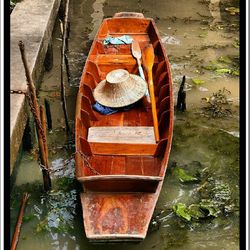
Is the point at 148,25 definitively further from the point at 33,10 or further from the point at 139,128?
the point at 139,128

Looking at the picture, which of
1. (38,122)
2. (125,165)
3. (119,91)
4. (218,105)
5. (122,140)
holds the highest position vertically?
(38,122)

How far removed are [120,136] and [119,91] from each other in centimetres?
82

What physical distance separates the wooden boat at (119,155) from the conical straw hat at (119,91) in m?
0.29

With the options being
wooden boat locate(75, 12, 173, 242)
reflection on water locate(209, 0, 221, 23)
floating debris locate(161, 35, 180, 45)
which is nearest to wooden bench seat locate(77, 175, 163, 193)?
wooden boat locate(75, 12, 173, 242)

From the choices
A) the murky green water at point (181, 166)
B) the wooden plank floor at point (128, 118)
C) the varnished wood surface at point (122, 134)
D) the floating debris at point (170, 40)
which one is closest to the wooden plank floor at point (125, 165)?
the varnished wood surface at point (122, 134)

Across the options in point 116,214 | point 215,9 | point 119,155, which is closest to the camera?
point 116,214

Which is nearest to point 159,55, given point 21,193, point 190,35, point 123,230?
point 190,35

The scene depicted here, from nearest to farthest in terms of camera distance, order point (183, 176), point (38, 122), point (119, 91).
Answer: point (38, 122), point (183, 176), point (119, 91)

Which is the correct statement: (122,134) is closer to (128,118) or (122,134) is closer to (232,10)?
(128,118)

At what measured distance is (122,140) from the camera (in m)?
6.96

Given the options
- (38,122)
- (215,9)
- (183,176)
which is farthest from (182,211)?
(215,9)

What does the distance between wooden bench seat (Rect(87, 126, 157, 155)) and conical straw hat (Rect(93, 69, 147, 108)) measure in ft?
1.47

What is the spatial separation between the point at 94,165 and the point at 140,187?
1.07 meters

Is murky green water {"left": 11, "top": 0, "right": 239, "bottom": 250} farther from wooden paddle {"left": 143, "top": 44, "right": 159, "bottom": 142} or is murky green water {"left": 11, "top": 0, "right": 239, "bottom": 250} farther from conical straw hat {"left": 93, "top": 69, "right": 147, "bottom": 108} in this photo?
conical straw hat {"left": 93, "top": 69, "right": 147, "bottom": 108}
